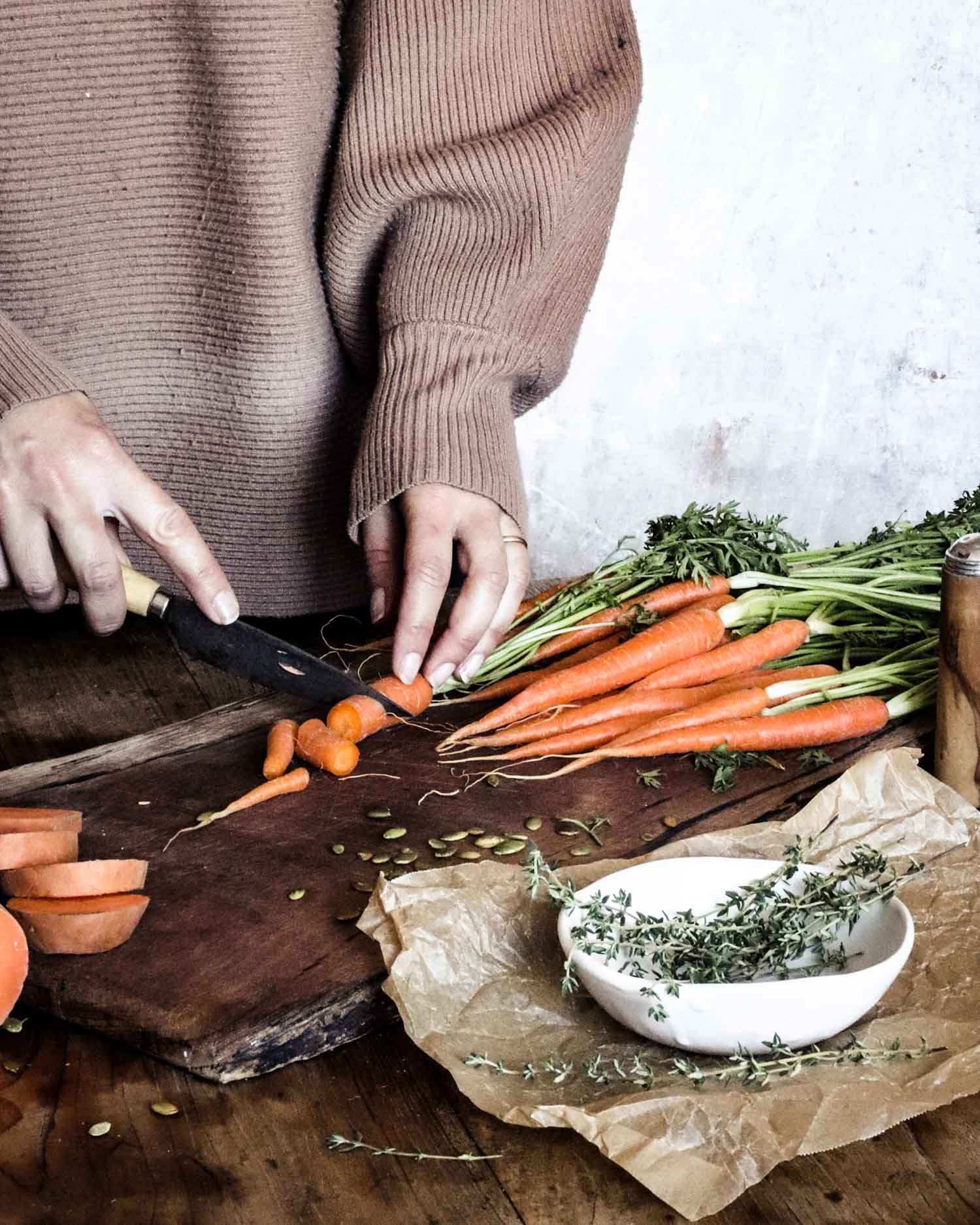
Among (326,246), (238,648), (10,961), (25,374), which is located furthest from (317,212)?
(10,961)

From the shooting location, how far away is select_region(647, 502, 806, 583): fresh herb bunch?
67.1 inches

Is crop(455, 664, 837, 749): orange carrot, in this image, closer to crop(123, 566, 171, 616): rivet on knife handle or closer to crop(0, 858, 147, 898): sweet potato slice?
crop(123, 566, 171, 616): rivet on knife handle

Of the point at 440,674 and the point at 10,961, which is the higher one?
the point at 10,961

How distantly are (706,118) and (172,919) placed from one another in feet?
8.47

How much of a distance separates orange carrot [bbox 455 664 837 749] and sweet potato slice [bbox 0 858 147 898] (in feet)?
1.72

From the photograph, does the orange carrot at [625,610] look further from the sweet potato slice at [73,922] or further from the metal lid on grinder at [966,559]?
the sweet potato slice at [73,922]

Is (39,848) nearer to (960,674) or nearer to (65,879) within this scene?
(65,879)

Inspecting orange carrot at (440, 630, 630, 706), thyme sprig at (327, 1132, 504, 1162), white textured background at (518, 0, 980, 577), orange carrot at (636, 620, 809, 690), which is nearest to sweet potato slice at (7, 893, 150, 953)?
thyme sprig at (327, 1132, 504, 1162)

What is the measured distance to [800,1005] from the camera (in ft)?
2.87

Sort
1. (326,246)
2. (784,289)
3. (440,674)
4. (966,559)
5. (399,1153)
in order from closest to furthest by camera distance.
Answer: (399,1153), (966,559), (440,674), (326,246), (784,289)

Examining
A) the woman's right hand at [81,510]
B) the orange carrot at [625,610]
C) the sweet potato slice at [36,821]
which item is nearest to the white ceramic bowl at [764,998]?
the sweet potato slice at [36,821]

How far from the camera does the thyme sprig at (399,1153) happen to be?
847mm

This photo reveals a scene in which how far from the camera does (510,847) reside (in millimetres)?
1259

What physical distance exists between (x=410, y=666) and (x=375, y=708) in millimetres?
82
